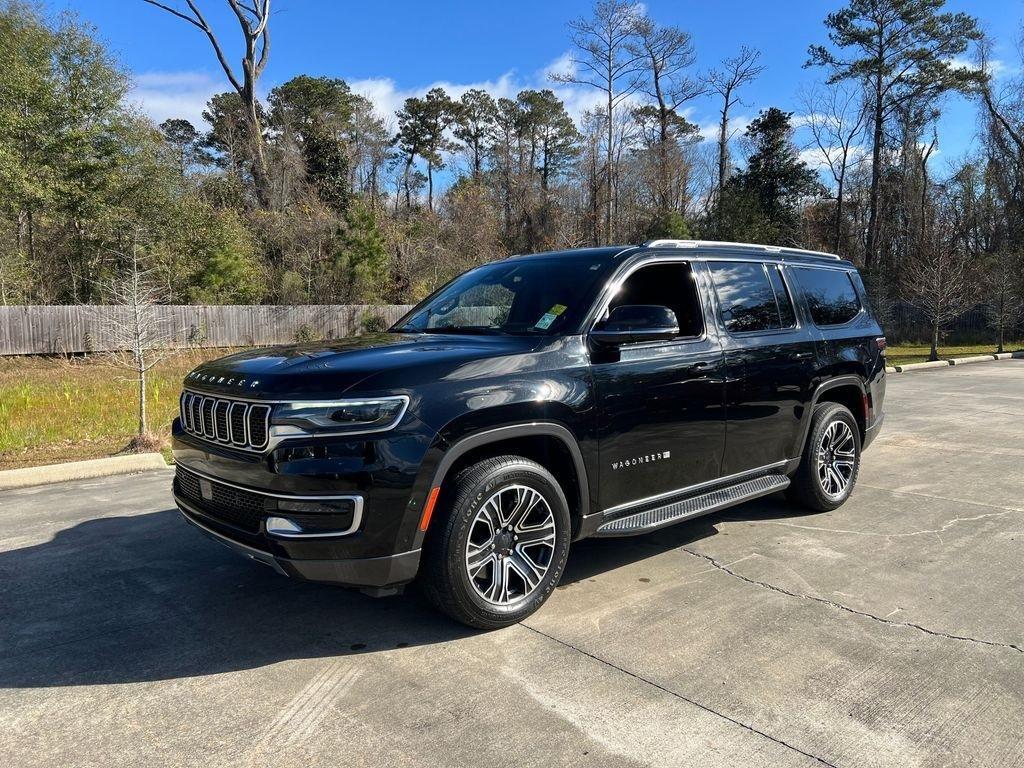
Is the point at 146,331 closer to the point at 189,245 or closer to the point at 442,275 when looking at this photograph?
the point at 189,245

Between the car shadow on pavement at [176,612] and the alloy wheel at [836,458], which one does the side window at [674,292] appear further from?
the alloy wheel at [836,458]

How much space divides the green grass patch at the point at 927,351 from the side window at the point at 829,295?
61.5 feet

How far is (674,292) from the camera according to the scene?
182 inches

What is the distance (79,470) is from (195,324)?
20.3 meters

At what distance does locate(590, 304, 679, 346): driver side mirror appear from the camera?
3783 millimetres

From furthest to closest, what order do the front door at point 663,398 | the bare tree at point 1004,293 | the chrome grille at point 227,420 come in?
the bare tree at point 1004,293, the front door at point 663,398, the chrome grille at point 227,420

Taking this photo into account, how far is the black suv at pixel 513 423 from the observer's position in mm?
3158

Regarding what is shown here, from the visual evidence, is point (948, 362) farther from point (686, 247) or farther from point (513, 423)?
point (513, 423)

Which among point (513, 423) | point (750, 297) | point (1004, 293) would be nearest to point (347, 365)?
point (513, 423)

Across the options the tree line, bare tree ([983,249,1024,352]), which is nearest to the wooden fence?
the tree line

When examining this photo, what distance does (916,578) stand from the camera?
14.1 feet

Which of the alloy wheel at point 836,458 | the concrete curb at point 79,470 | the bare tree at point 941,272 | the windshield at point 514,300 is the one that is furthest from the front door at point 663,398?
the bare tree at point 941,272

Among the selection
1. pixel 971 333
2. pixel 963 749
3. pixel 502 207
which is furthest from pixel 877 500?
pixel 502 207

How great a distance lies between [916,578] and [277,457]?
3755 millimetres
